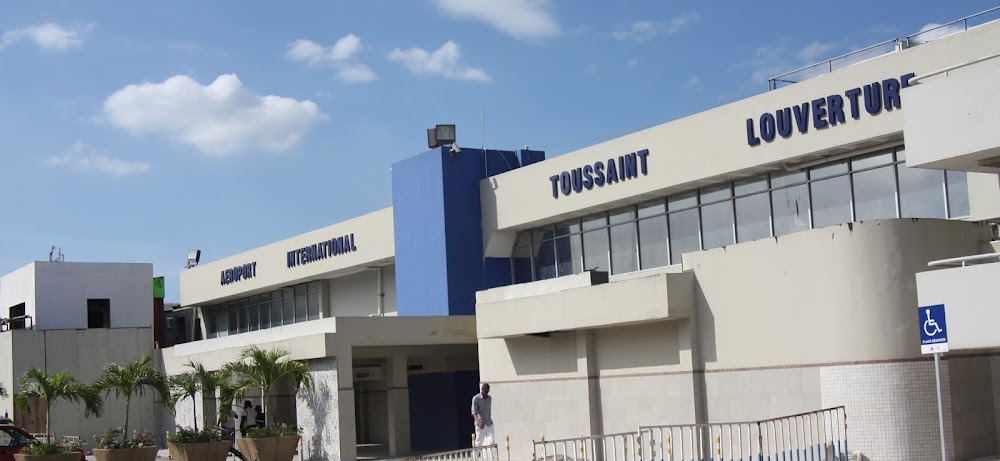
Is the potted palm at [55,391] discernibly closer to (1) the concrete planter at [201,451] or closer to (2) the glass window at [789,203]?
(1) the concrete planter at [201,451]

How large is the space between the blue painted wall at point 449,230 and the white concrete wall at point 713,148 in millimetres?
506

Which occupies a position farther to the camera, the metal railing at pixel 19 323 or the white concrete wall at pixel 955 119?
the metal railing at pixel 19 323

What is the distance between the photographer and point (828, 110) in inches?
957

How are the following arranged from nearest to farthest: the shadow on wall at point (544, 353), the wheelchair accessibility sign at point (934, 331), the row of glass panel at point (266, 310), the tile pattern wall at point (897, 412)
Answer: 1. the wheelchair accessibility sign at point (934, 331)
2. the tile pattern wall at point (897, 412)
3. the shadow on wall at point (544, 353)
4. the row of glass panel at point (266, 310)

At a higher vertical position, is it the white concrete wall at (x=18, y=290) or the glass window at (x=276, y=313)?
the white concrete wall at (x=18, y=290)

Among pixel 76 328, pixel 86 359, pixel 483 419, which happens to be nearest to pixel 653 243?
pixel 483 419

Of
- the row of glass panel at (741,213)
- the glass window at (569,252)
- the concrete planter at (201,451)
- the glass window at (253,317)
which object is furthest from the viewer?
the glass window at (253,317)

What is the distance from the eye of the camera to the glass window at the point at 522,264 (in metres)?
34.4

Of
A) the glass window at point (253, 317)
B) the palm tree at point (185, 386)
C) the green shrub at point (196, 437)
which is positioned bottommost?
the green shrub at point (196, 437)

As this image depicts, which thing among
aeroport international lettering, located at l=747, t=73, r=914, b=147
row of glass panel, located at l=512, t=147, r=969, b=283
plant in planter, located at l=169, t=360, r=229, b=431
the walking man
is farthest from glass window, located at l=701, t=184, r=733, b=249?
plant in planter, located at l=169, t=360, r=229, b=431

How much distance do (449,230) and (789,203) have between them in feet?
34.9

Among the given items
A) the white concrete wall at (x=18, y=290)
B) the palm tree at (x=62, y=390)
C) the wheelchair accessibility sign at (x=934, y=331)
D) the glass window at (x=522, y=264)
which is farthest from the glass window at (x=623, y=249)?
the white concrete wall at (x=18, y=290)

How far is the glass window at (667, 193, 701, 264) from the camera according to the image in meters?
29.2

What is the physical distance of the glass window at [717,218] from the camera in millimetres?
28328
